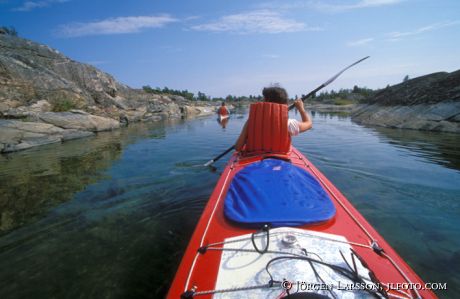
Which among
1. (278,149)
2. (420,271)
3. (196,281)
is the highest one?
(278,149)

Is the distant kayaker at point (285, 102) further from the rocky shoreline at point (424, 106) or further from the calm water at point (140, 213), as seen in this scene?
the rocky shoreline at point (424, 106)

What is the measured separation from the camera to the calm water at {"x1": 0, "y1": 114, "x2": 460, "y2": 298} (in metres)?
2.79

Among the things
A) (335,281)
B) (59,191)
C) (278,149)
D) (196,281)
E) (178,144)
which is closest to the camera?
(335,281)

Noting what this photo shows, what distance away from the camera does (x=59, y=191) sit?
5480mm

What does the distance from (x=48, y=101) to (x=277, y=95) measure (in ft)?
62.0

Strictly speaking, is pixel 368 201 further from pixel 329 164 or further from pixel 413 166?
pixel 413 166

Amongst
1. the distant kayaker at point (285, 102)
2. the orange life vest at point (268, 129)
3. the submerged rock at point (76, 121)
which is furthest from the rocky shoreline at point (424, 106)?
the submerged rock at point (76, 121)

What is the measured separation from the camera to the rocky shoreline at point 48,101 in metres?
11.7

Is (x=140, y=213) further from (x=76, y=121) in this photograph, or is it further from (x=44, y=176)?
(x=76, y=121)

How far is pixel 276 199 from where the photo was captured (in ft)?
7.72

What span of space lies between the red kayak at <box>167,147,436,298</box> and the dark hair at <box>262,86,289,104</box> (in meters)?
1.90

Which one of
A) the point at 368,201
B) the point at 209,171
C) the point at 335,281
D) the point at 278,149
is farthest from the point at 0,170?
the point at 368,201

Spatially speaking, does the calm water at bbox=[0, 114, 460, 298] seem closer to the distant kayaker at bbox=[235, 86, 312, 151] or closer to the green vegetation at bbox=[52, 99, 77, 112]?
the distant kayaker at bbox=[235, 86, 312, 151]

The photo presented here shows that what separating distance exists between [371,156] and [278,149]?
18.9 feet
